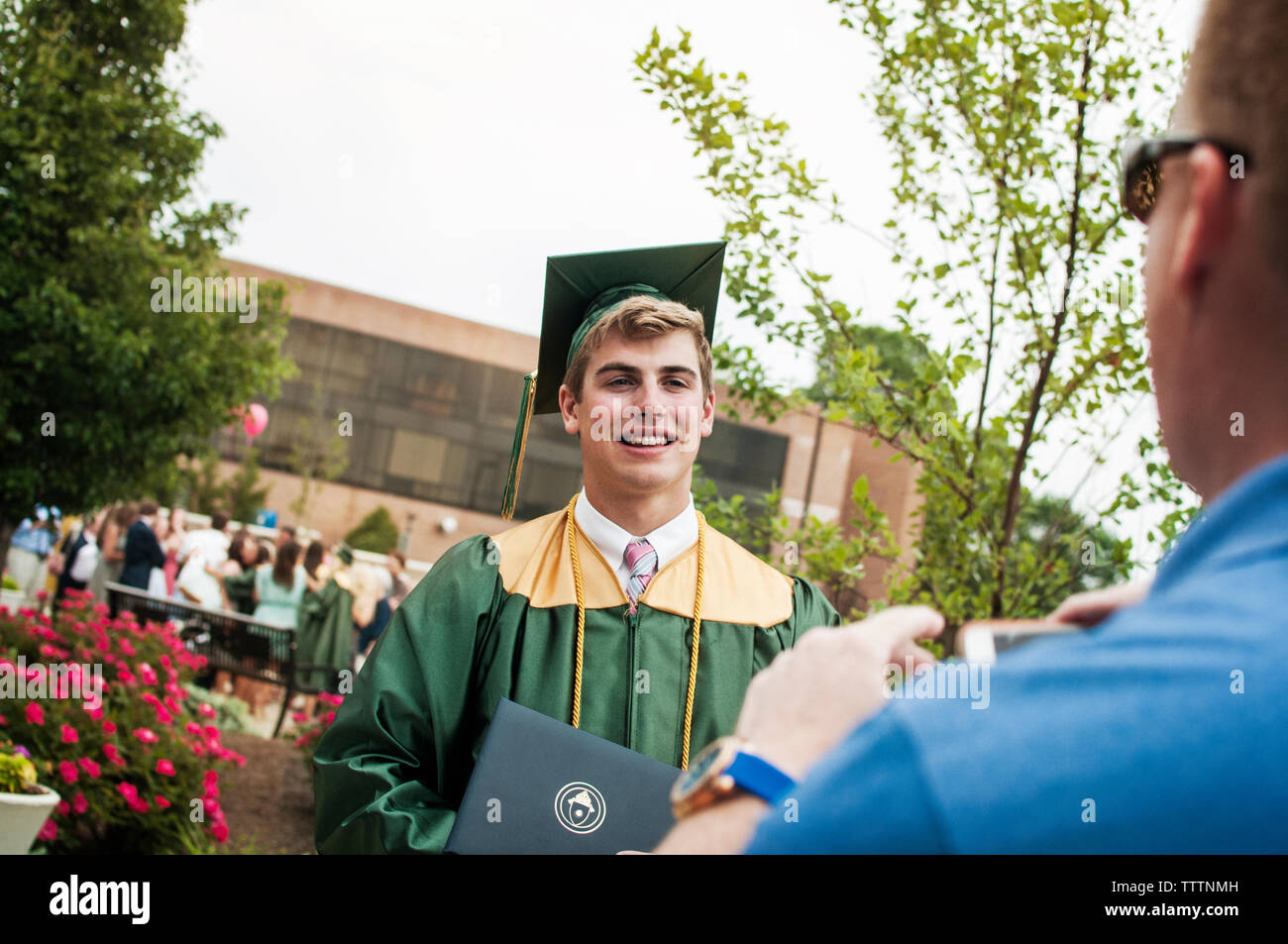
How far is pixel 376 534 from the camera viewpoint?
28828mm

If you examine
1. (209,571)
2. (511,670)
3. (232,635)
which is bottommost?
(232,635)

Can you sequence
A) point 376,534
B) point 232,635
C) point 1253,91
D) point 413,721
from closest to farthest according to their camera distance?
point 1253,91, point 413,721, point 232,635, point 376,534

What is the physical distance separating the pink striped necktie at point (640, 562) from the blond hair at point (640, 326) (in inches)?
14.2

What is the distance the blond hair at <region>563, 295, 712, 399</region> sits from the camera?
2.19m

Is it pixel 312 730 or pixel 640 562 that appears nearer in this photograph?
pixel 640 562

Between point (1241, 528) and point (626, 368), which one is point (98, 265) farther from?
point (1241, 528)

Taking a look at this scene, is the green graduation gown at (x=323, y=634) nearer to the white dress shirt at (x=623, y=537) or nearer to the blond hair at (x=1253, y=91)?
the white dress shirt at (x=623, y=537)

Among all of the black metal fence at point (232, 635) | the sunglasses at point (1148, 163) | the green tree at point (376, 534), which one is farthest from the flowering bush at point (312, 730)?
the green tree at point (376, 534)

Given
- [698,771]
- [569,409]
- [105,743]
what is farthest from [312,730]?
[698,771]

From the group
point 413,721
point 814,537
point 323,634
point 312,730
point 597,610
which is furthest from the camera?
point 323,634

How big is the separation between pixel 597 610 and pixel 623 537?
18 centimetres

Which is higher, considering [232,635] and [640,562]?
[640,562]
